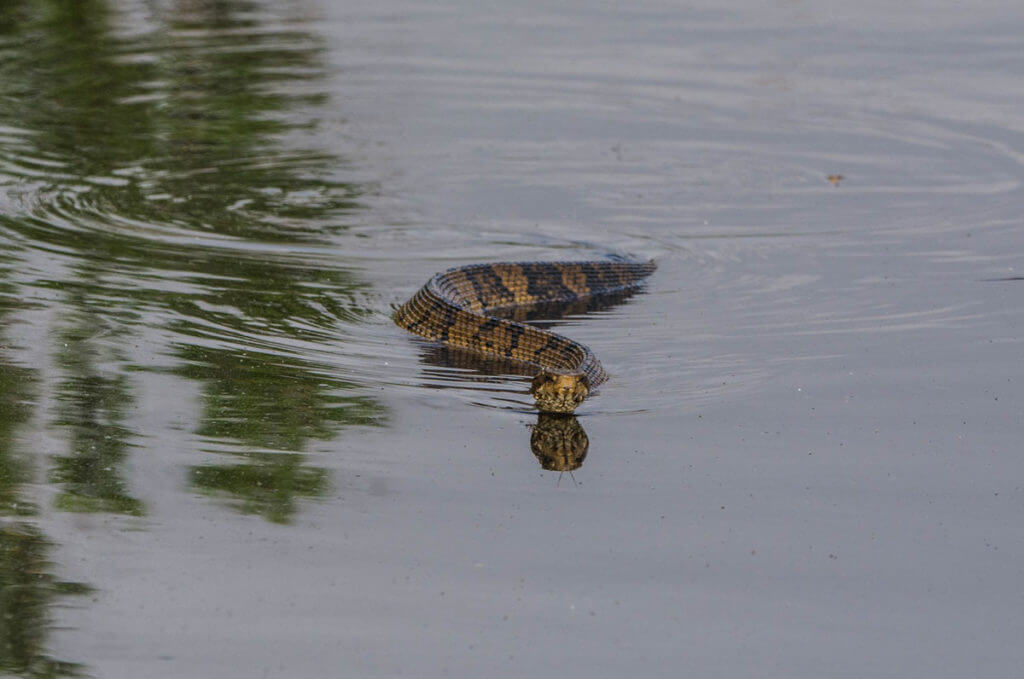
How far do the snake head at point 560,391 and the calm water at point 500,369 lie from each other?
0.20m

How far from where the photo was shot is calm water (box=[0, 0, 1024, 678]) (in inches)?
279

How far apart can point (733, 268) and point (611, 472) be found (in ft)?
17.3

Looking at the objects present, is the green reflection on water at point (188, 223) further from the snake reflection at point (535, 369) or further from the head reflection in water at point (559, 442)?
the head reflection in water at point (559, 442)

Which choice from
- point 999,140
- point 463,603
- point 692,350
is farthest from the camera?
Result: point 999,140

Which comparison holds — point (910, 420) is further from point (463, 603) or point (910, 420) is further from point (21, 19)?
point (21, 19)

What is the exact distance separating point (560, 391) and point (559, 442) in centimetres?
47

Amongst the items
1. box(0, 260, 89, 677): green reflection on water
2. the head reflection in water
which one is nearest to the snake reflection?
the head reflection in water

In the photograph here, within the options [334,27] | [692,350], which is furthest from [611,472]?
[334,27]

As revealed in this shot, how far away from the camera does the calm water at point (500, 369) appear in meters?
7.09

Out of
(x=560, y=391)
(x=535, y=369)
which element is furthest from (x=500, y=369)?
(x=560, y=391)

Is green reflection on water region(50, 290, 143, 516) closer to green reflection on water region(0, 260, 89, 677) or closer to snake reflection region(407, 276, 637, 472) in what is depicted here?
green reflection on water region(0, 260, 89, 677)

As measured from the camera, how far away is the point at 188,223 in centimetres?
1463

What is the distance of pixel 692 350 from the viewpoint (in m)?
11.2

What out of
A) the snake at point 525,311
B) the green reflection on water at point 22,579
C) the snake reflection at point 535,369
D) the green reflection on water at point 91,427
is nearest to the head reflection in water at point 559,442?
the snake reflection at point 535,369
